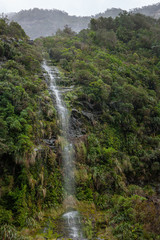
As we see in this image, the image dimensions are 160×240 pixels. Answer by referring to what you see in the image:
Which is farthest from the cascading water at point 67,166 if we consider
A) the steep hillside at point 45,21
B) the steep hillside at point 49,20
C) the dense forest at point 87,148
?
the steep hillside at point 45,21

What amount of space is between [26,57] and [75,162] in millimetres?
12719

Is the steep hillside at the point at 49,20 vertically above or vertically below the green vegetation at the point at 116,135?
above

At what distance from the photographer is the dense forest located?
770 centimetres

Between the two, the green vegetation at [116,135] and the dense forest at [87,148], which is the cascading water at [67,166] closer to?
the dense forest at [87,148]

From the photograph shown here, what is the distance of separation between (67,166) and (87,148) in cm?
214

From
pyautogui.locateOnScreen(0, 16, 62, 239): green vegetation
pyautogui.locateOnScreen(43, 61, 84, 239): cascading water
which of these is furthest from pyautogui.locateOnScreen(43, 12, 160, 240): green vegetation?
pyautogui.locateOnScreen(0, 16, 62, 239): green vegetation

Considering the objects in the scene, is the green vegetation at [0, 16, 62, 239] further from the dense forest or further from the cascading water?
the cascading water

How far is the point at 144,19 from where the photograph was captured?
3938cm

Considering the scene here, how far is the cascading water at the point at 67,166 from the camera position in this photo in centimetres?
769

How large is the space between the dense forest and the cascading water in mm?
352

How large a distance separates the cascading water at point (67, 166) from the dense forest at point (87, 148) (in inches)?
13.9

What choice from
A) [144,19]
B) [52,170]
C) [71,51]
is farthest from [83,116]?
[144,19]

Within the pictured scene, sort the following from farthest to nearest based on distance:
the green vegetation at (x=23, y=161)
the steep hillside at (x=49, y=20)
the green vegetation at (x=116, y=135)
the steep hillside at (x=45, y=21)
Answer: the steep hillside at (x=45, y=21)
the steep hillside at (x=49, y=20)
the green vegetation at (x=116, y=135)
the green vegetation at (x=23, y=161)

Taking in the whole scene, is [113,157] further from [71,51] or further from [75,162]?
[71,51]
